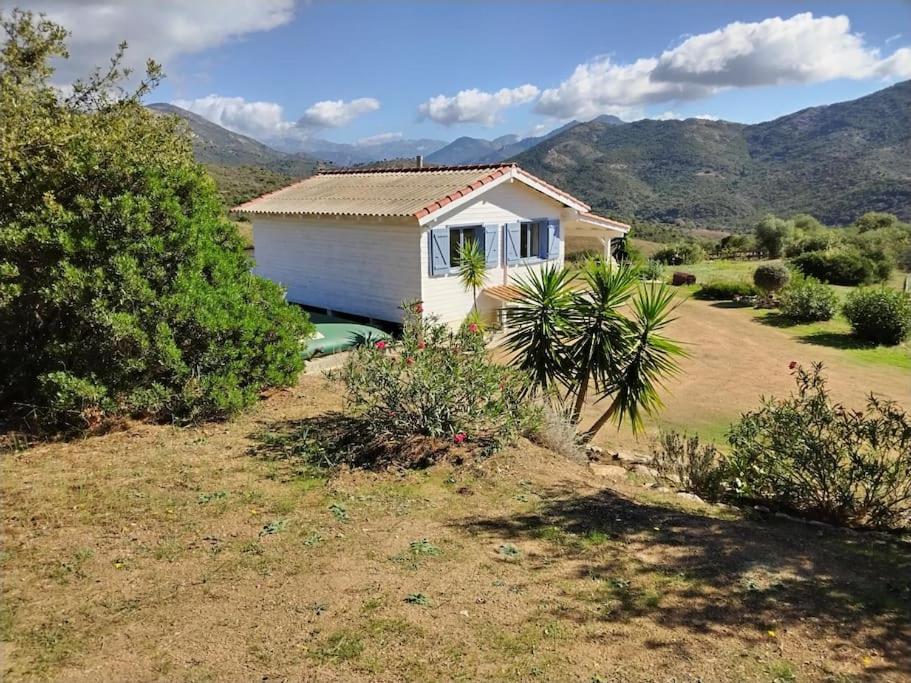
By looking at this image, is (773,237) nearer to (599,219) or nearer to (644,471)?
(599,219)

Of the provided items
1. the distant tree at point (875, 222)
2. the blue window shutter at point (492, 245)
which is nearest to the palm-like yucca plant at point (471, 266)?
the blue window shutter at point (492, 245)

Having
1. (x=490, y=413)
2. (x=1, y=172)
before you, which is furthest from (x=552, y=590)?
(x=1, y=172)

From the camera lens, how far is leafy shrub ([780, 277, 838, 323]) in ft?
65.6

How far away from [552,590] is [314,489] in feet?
8.89

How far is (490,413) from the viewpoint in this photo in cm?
697

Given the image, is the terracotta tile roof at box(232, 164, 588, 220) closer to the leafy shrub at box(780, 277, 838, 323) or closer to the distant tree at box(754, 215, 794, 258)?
the leafy shrub at box(780, 277, 838, 323)

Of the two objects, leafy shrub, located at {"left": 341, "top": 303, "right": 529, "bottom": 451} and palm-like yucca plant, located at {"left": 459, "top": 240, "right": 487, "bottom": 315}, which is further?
palm-like yucca plant, located at {"left": 459, "top": 240, "right": 487, "bottom": 315}

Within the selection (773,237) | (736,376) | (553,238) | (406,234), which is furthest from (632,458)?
(773,237)

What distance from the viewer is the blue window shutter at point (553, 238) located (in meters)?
18.8

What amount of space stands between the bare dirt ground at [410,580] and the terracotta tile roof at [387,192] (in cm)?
934

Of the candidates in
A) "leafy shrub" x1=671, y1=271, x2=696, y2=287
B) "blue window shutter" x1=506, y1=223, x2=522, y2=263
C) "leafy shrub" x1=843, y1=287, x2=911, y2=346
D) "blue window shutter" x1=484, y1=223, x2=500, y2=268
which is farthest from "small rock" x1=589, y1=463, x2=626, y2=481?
"leafy shrub" x1=671, y1=271, x2=696, y2=287

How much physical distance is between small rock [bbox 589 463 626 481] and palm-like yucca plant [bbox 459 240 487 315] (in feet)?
26.1

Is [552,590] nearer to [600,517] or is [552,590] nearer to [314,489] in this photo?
[600,517]

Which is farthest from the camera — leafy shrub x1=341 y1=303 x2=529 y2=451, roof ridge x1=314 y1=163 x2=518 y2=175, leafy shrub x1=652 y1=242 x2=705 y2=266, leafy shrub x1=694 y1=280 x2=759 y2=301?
leafy shrub x1=652 y1=242 x2=705 y2=266
